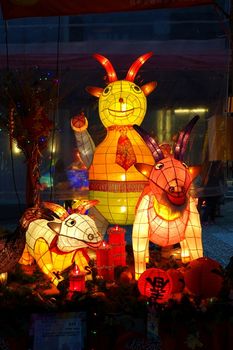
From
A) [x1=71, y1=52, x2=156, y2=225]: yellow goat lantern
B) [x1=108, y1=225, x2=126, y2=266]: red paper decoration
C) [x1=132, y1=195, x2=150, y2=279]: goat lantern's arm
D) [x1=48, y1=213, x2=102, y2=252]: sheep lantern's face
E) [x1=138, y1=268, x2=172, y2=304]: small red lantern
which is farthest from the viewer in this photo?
[x1=71, y1=52, x2=156, y2=225]: yellow goat lantern

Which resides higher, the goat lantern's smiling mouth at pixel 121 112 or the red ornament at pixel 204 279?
the goat lantern's smiling mouth at pixel 121 112

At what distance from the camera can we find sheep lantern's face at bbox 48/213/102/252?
398 centimetres

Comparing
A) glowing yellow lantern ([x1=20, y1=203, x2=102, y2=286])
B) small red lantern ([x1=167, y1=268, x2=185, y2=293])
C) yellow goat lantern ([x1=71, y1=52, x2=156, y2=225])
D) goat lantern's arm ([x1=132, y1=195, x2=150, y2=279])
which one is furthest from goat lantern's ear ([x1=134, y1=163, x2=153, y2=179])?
small red lantern ([x1=167, y1=268, x2=185, y2=293])

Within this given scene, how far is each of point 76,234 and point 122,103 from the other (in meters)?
1.49

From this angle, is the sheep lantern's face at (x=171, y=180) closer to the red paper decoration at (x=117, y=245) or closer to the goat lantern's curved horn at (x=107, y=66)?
the red paper decoration at (x=117, y=245)

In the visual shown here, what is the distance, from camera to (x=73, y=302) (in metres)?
3.26

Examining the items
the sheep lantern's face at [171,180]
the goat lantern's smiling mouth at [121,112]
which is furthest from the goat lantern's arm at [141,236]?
the goat lantern's smiling mouth at [121,112]

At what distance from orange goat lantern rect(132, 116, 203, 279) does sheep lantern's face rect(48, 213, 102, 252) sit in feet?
1.35

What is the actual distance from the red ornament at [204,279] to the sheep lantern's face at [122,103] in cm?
175

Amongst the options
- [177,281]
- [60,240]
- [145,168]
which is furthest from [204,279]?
[60,240]

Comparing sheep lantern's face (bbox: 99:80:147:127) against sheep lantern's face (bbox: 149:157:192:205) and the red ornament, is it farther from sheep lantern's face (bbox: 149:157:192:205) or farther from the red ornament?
the red ornament

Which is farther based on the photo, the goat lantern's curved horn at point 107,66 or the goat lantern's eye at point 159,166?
the goat lantern's curved horn at point 107,66

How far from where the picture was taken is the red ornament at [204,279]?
3.57m

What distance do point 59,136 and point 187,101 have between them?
7.57 ft
